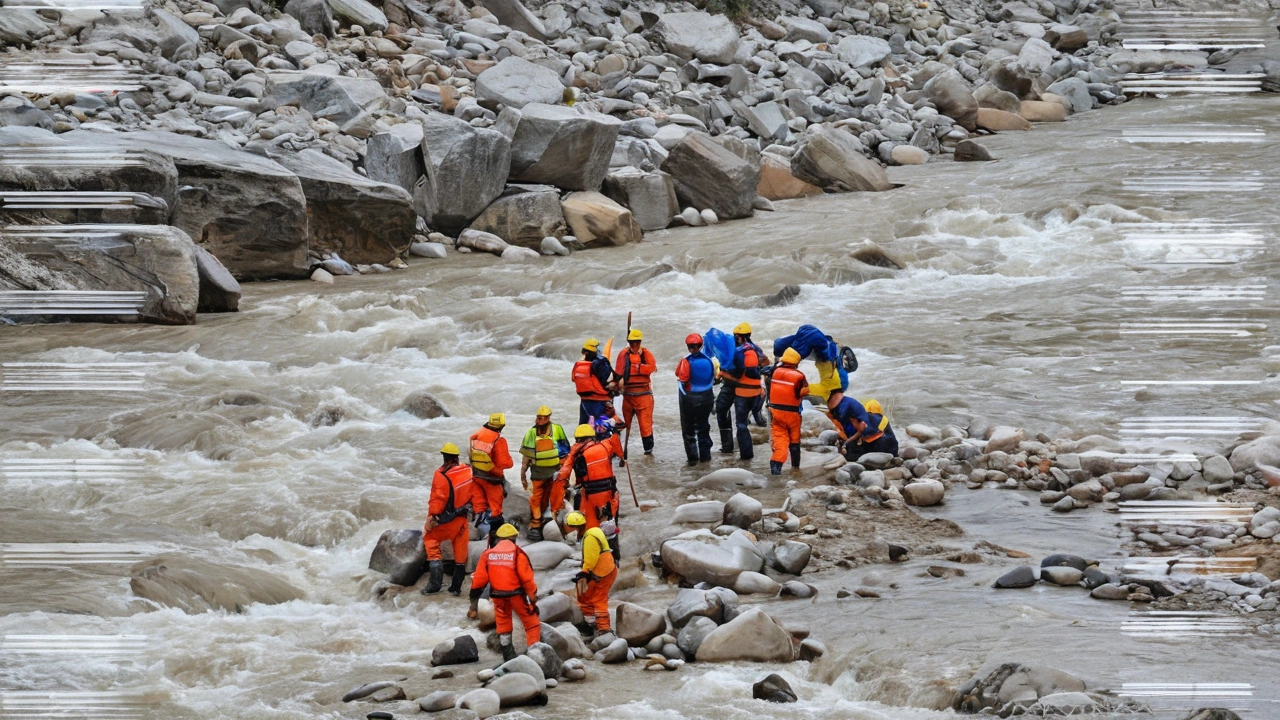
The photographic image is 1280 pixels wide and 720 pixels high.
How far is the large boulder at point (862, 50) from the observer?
3534 cm

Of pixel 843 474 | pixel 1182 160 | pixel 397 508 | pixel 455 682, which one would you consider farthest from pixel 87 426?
pixel 1182 160

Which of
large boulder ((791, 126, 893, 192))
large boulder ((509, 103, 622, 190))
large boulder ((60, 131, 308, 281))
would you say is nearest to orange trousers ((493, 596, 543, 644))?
large boulder ((60, 131, 308, 281))

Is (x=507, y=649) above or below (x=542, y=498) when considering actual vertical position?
below

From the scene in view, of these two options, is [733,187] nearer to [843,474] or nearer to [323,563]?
[843,474]

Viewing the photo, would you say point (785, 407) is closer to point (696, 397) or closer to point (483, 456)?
point (696, 397)

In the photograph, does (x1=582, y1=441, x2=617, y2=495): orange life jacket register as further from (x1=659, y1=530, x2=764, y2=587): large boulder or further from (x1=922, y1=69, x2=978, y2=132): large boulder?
(x1=922, y1=69, x2=978, y2=132): large boulder

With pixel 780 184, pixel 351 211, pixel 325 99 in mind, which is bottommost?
pixel 351 211

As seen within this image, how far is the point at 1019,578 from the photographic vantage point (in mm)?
8508

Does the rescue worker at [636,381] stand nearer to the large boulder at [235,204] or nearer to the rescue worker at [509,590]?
the rescue worker at [509,590]

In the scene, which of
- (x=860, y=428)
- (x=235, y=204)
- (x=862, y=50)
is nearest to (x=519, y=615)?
(x=860, y=428)

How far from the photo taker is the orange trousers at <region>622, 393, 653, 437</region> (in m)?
12.6

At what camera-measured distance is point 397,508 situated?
11.2 m

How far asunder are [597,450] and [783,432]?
2.74 metres

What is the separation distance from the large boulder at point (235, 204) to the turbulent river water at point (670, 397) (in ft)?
1.91
